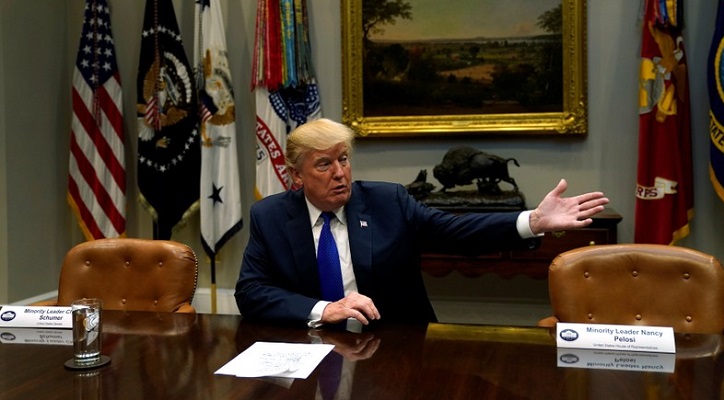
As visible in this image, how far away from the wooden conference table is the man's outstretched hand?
36 centimetres

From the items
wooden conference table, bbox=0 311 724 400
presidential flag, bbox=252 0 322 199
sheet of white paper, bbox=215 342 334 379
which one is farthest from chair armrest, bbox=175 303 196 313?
presidential flag, bbox=252 0 322 199

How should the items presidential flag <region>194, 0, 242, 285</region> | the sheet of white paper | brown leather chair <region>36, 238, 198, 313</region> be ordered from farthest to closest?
1. presidential flag <region>194, 0, 242, 285</region>
2. brown leather chair <region>36, 238, 198, 313</region>
3. the sheet of white paper

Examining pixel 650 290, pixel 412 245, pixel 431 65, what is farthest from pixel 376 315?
pixel 431 65

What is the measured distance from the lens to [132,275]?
2.48 metres

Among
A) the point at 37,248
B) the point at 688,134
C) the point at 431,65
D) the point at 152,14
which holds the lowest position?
the point at 37,248

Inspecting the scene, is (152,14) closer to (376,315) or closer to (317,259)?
(317,259)

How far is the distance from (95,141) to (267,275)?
10.2ft

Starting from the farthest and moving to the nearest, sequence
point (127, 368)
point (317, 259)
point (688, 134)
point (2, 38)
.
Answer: point (2, 38)
point (688, 134)
point (317, 259)
point (127, 368)

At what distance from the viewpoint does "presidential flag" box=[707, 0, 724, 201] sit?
154 inches

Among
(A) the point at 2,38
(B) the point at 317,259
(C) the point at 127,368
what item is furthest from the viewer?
(A) the point at 2,38

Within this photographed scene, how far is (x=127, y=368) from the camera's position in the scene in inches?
61.4

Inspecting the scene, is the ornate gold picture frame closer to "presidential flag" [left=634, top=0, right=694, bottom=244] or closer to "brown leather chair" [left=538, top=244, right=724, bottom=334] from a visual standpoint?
"presidential flag" [left=634, top=0, right=694, bottom=244]

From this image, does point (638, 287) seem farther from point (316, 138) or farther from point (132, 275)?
point (132, 275)

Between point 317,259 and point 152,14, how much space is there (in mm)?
3197
